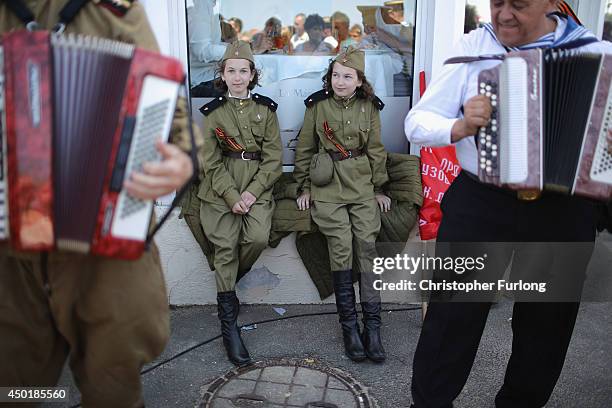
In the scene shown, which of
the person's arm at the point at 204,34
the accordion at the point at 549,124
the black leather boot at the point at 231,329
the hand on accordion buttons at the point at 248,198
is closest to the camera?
the accordion at the point at 549,124

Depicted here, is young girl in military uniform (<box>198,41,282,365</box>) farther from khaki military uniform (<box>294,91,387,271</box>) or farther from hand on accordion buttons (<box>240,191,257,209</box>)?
khaki military uniform (<box>294,91,387,271</box>)

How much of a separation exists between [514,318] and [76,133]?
6.12 ft

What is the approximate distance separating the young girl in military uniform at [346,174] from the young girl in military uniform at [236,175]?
Result: 0.76 ft

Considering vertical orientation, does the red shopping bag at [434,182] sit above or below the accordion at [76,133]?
below

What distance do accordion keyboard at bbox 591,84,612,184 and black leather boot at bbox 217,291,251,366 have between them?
1898 millimetres

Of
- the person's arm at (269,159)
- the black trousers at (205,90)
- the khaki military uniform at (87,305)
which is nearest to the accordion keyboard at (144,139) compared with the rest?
the khaki military uniform at (87,305)

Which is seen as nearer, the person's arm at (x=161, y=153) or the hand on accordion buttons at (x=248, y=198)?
the person's arm at (x=161, y=153)

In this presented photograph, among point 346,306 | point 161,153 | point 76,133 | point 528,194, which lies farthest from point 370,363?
point 76,133

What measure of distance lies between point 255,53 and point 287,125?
53 cm

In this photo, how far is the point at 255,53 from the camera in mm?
3781

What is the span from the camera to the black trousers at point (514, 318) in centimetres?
214

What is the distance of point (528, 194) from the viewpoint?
2.02 meters

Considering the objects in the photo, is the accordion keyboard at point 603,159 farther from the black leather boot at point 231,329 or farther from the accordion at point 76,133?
the black leather boot at point 231,329

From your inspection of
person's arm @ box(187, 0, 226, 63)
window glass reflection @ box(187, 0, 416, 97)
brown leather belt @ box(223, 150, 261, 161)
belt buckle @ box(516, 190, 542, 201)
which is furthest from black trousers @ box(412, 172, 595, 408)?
person's arm @ box(187, 0, 226, 63)
